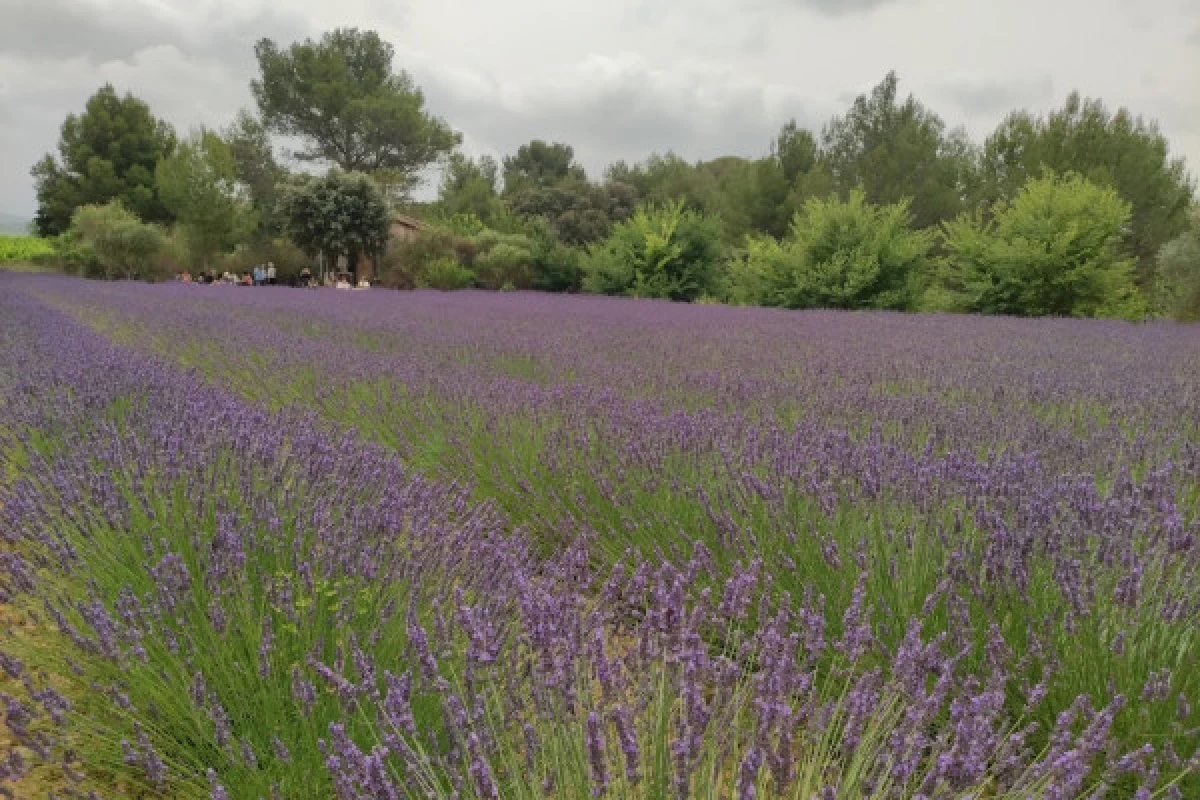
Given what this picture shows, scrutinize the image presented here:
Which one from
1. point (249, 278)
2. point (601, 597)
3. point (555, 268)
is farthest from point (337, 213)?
point (601, 597)

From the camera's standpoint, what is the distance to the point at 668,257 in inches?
749

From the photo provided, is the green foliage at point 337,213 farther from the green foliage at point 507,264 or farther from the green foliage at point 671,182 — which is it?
the green foliage at point 671,182

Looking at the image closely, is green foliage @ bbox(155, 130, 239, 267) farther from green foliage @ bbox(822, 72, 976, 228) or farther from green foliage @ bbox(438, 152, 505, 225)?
green foliage @ bbox(822, 72, 976, 228)

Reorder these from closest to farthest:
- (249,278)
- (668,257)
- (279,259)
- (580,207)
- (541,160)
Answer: (668,257) → (249,278) → (279,259) → (580,207) → (541,160)

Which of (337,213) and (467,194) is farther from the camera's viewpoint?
(467,194)

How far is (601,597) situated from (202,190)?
29694 mm

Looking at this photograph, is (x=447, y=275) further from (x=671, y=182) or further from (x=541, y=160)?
(x=541, y=160)

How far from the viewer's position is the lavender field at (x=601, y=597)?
1.20 meters

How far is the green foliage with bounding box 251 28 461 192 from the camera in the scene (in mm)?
37094

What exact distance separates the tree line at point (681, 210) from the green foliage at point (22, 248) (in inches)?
46.0

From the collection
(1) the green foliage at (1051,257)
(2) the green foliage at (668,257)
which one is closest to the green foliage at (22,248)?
(2) the green foliage at (668,257)

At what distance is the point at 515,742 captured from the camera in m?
1.39

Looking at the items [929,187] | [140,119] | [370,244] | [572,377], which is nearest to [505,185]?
[140,119]

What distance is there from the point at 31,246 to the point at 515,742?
47.8 metres
